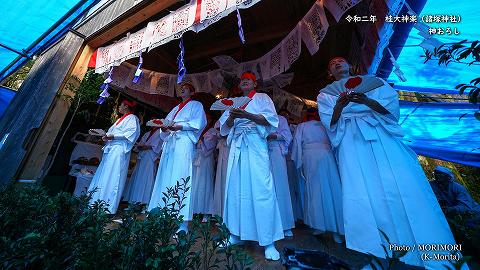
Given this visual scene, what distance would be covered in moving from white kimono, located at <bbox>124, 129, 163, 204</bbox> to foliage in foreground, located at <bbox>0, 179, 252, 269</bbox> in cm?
369

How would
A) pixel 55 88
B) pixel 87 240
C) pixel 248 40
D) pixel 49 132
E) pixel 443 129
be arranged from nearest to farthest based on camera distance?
1. pixel 87 240
2. pixel 49 132
3. pixel 55 88
4. pixel 248 40
5. pixel 443 129

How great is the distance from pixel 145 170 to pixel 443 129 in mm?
9983

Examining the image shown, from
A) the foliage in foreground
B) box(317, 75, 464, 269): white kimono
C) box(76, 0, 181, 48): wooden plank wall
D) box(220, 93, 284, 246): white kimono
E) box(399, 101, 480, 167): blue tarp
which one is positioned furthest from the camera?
box(399, 101, 480, 167): blue tarp

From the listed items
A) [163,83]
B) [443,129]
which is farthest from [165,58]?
[443,129]

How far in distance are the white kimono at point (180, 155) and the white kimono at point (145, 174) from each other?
7.41ft

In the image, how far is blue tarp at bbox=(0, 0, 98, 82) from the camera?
4.21m

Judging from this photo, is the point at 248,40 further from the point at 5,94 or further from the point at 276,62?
the point at 5,94

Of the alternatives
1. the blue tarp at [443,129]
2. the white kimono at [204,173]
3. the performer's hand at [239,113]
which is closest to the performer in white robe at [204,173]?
the white kimono at [204,173]

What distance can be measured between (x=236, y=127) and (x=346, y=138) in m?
1.50

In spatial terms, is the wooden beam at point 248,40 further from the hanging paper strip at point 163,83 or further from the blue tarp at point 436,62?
the blue tarp at point 436,62

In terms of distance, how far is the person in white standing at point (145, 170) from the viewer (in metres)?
5.47

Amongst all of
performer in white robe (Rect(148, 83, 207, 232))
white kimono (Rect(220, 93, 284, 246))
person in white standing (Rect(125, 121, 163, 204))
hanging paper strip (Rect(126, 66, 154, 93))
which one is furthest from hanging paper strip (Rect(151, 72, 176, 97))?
white kimono (Rect(220, 93, 284, 246))

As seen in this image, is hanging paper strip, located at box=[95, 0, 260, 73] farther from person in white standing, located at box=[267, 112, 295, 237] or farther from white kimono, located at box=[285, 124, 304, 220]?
white kimono, located at box=[285, 124, 304, 220]

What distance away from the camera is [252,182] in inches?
103
